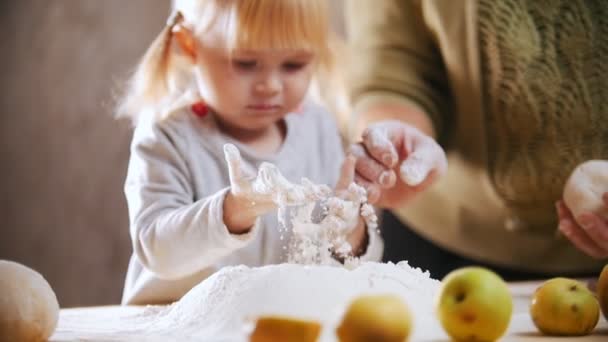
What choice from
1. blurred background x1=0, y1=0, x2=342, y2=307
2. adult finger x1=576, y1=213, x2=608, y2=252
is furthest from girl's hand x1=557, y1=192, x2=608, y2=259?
blurred background x1=0, y1=0, x2=342, y2=307

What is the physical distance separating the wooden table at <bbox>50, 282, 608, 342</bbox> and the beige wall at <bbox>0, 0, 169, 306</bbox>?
2.50 ft

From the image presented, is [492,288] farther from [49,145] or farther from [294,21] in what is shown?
[49,145]

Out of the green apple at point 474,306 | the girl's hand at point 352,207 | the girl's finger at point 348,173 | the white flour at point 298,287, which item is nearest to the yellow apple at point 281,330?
the white flour at point 298,287

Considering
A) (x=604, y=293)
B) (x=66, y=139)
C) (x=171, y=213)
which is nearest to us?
(x=604, y=293)

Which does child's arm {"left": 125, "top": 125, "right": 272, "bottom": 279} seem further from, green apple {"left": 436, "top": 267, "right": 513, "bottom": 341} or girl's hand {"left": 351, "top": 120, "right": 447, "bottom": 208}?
green apple {"left": 436, "top": 267, "right": 513, "bottom": 341}

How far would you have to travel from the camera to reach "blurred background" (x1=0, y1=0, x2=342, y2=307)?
1745mm

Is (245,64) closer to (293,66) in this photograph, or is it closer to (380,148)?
(293,66)

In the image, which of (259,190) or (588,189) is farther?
(588,189)

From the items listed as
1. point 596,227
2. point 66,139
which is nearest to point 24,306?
point 596,227

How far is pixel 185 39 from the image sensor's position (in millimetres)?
1071

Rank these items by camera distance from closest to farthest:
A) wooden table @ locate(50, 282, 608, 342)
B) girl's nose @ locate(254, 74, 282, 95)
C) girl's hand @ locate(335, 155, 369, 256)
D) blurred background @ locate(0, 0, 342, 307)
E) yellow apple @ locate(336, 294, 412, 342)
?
yellow apple @ locate(336, 294, 412, 342) < wooden table @ locate(50, 282, 608, 342) < girl's hand @ locate(335, 155, 369, 256) < girl's nose @ locate(254, 74, 282, 95) < blurred background @ locate(0, 0, 342, 307)

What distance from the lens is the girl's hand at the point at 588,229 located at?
1.00m

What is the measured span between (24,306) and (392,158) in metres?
0.46

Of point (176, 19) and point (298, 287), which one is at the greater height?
point (176, 19)
